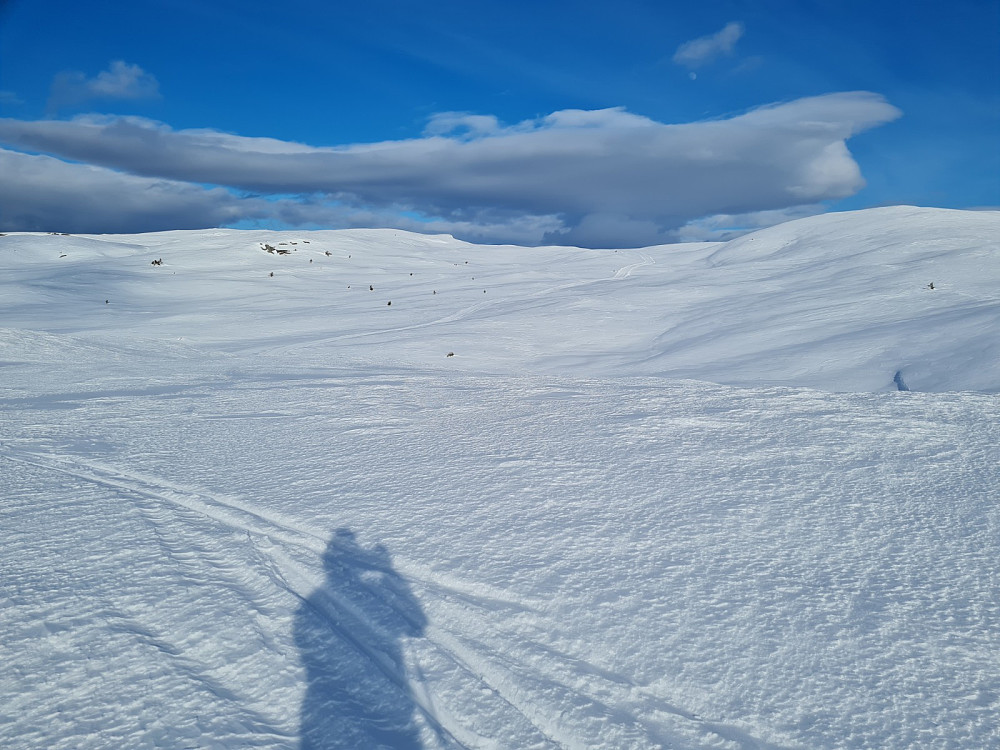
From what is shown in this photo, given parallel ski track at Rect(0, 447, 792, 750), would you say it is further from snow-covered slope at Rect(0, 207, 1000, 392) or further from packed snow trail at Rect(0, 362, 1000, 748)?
snow-covered slope at Rect(0, 207, 1000, 392)

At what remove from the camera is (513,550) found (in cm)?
286

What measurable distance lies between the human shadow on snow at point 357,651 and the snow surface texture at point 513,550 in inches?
0.5

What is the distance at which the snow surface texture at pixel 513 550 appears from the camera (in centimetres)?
198

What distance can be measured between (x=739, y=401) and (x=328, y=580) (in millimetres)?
3513

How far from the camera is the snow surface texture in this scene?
198 centimetres

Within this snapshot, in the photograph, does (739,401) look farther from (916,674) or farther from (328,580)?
(328,580)

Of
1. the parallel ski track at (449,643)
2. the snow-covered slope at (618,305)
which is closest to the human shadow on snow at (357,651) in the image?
the parallel ski track at (449,643)

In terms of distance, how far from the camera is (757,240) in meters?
17.6

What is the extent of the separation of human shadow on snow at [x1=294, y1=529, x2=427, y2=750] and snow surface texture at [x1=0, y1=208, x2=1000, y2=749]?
11 millimetres

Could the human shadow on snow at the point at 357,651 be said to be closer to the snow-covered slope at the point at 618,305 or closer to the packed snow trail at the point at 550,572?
the packed snow trail at the point at 550,572

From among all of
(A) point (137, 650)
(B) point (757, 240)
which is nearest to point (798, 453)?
(A) point (137, 650)

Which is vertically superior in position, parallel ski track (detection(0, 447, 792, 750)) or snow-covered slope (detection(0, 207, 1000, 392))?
snow-covered slope (detection(0, 207, 1000, 392))

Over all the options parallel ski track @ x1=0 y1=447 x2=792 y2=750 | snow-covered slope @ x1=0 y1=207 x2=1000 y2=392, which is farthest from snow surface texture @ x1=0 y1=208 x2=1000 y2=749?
snow-covered slope @ x1=0 y1=207 x2=1000 y2=392

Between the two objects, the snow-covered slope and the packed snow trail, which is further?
the snow-covered slope
